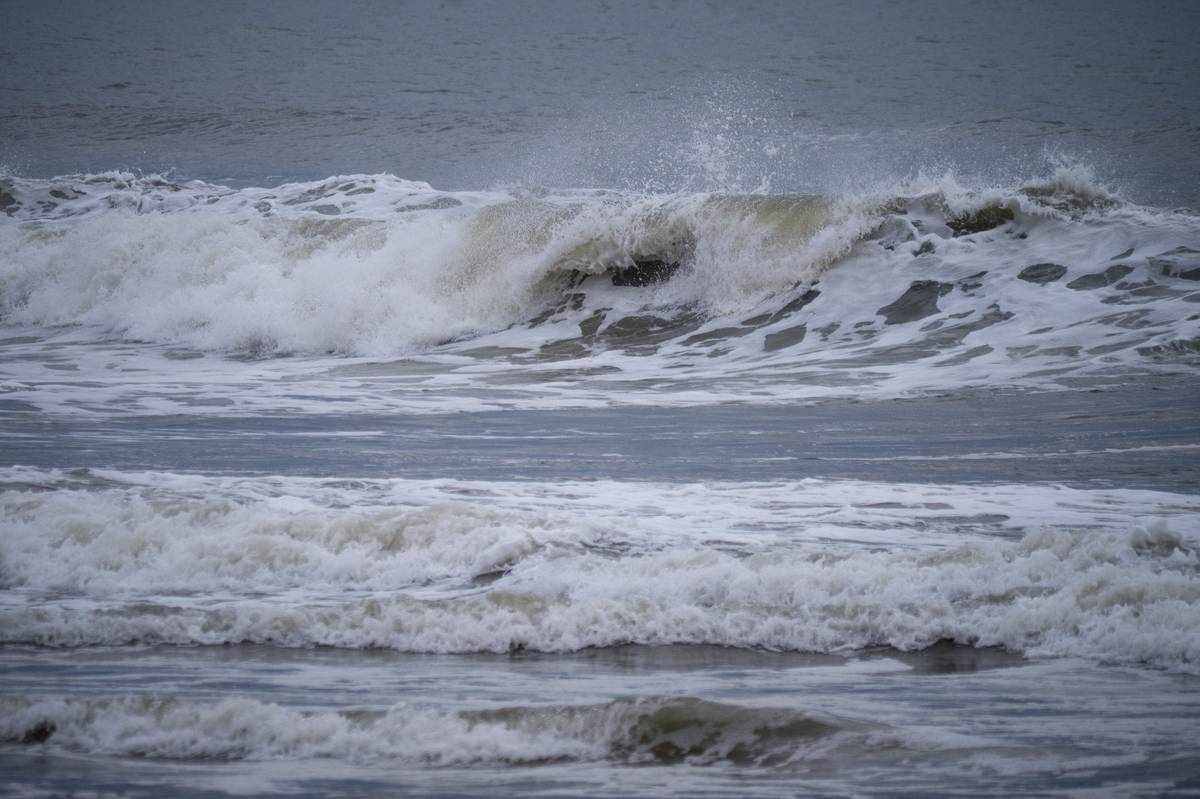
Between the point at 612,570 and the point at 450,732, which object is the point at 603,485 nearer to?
the point at 612,570

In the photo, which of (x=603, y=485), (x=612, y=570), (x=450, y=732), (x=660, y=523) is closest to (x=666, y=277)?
(x=603, y=485)

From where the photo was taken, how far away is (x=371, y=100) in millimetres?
35750

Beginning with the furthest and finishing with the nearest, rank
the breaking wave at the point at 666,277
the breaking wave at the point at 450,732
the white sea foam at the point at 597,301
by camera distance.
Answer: the breaking wave at the point at 666,277 → the white sea foam at the point at 597,301 → the breaking wave at the point at 450,732

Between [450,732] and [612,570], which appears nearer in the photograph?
[450,732]

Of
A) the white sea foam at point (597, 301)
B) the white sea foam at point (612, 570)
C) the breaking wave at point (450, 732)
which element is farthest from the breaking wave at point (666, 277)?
the breaking wave at point (450, 732)

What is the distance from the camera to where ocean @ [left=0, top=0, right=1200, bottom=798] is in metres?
3.43

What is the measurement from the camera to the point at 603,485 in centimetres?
645

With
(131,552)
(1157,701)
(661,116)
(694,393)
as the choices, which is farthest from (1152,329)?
(661,116)

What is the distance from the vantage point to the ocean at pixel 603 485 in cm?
343

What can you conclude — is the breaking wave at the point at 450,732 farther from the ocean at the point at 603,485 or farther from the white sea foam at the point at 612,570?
the white sea foam at the point at 612,570

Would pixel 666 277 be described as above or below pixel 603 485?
above

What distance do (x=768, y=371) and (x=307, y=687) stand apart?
7.26 m

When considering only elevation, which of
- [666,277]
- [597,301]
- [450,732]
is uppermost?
[666,277]

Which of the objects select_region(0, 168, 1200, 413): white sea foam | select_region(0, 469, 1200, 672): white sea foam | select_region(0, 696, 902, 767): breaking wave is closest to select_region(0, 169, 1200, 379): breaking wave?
select_region(0, 168, 1200, 413): white sea foam
